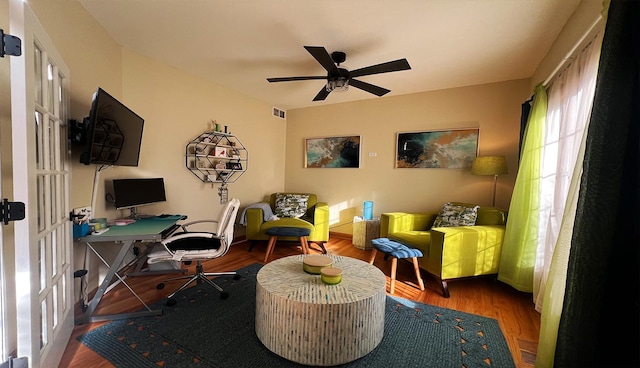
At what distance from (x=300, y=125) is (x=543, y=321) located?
13.9 ft

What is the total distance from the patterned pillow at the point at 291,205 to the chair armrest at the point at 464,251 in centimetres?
214

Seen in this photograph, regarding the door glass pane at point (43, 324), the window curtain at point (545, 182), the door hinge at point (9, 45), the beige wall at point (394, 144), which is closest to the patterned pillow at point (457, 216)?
the window curtain at point (545, 182)

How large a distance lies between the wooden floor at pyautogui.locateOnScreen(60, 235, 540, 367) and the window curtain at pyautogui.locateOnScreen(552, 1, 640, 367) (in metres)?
0.88

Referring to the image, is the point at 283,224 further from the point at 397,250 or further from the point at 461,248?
the point at 461,248

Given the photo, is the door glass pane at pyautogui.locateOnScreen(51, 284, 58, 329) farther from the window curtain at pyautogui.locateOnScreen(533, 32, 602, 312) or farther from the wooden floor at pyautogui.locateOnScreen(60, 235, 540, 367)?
the window curtain at pyautogui.locateOnScreen(533, 32, 602, 312)

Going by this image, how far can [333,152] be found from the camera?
4.46 meters

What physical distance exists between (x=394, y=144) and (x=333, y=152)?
42.6 inches

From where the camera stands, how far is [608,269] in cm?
88

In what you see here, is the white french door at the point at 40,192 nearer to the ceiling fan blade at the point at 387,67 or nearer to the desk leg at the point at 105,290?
the desk leg at the point at 105,290

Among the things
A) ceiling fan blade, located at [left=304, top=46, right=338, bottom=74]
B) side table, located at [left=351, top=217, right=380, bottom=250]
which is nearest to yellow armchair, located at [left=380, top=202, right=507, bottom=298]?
side table, located at [left=351, top=217, right=380, bottom=250]

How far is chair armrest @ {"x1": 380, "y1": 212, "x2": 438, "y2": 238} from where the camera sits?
123 inches

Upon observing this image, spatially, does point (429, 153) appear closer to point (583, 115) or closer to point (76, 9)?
point (583, 115)

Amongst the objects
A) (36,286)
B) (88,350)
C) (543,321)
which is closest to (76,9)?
(36,286)

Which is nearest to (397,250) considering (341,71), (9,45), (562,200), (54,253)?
(562,200)
